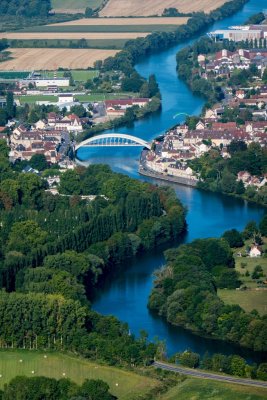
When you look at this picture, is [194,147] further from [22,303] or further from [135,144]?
[22,303]

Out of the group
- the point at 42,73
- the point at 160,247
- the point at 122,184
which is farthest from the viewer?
the point at 42,73

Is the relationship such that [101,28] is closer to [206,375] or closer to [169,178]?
[169,178]

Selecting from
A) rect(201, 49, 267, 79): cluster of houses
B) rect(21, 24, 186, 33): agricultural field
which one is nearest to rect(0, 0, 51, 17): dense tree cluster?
rect(21, 24, 186, 33): agricultural field

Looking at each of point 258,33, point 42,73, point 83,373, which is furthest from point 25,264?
point 258,33

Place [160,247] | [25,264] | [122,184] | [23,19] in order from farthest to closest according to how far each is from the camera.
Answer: [23,19], [122,184], [160,247], [25,264]

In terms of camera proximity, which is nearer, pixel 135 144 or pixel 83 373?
pixel 83 373

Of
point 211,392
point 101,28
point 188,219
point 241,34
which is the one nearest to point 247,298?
point 211,392

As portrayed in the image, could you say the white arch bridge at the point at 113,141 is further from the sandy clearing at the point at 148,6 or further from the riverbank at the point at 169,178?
the sandy clearing at the point at 148,6
